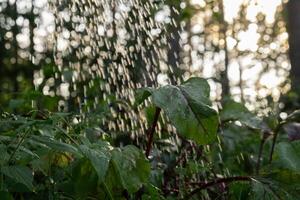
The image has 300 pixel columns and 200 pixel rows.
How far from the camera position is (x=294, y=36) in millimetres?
6590

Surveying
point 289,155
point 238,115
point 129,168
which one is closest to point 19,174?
point 129,168

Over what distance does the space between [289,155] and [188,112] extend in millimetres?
355

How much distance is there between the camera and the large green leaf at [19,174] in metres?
1.07

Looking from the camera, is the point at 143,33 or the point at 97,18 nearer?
the point at 97,18

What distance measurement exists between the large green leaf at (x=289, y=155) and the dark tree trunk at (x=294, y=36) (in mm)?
4730

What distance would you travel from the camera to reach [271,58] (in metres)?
9.34

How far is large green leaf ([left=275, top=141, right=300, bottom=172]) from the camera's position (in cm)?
144

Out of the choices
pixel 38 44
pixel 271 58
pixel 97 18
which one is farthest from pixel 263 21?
pixel 97 18

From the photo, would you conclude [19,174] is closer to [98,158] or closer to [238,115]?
[98,158]

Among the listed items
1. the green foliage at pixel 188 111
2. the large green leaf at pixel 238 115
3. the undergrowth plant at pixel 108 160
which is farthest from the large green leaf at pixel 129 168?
the large green leaf at pixel 238 115

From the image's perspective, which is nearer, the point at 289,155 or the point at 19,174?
the point at 19,174

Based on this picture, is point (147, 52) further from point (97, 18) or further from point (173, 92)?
point (173, 92)

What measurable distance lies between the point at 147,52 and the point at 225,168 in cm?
88

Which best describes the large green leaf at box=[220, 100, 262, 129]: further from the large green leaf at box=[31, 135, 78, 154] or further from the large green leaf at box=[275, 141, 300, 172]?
the large green leaf at box=[31, 135, 78, 154]
